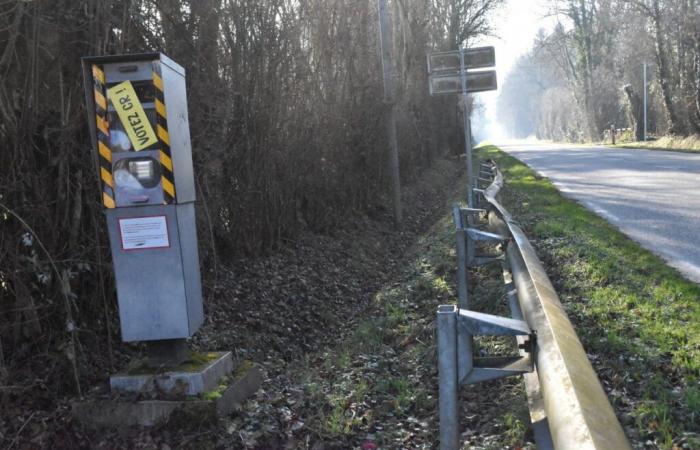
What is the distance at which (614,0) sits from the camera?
143 feet

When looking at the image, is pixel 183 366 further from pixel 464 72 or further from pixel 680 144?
pixel 680 144

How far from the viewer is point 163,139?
3.78 meters

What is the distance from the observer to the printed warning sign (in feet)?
12.3

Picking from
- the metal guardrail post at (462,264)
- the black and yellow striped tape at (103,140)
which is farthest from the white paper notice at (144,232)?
the metal guardrail post at (462,264)

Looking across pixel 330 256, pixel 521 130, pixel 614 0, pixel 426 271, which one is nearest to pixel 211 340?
pixel 426 271

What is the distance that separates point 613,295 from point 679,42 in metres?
33.7

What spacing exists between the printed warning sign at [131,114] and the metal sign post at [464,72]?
8323 mm

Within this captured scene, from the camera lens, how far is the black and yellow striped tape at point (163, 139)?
3.75m

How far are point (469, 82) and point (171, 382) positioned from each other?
9260 mm

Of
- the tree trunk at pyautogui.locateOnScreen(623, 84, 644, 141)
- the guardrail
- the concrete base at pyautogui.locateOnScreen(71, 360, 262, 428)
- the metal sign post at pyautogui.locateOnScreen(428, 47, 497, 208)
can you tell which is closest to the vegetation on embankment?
the guardrail

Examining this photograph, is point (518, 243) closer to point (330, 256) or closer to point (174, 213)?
point (174, 213)

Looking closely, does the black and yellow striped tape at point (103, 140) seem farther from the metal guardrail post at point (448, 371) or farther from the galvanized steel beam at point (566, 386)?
the galvanized steel beam at point (566, 386)

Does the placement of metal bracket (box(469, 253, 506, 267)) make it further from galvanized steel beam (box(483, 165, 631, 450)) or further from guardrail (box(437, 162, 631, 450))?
galvanized steel beam (box(483, 165, 631, 450))

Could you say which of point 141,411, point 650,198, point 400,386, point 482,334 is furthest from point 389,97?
point 482,334
